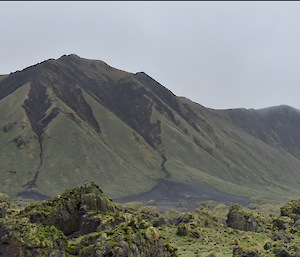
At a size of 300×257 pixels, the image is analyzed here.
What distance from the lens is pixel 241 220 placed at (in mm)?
43562

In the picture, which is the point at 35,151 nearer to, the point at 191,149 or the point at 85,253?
the point at 191,149

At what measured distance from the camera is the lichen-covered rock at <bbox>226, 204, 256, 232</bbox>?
42438mm

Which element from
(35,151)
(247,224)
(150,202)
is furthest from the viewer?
(35,151)

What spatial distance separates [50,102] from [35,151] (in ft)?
166

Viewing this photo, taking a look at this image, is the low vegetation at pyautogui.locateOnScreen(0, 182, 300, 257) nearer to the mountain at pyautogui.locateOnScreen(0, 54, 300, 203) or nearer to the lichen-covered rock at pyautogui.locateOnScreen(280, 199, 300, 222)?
the lichen-covered rock at pyautogui.locateOnScreen(280, 199, 300, 222)

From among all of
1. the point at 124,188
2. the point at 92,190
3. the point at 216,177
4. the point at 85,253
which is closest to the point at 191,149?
the point at 216,177

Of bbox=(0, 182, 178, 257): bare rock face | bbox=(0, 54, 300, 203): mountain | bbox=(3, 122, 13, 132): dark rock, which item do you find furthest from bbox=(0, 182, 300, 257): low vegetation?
bbox=(3, 122, 13, 132): dark rock

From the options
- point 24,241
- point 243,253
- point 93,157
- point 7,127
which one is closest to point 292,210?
point 243,253

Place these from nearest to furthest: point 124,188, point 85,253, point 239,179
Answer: point 85,253 → point 124,188 → point 239,179

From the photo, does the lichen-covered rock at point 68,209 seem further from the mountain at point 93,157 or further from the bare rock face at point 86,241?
the mountain at point 93,157

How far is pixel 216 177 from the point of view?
168 meters

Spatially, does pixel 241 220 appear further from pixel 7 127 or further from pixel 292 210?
pixel 7 127

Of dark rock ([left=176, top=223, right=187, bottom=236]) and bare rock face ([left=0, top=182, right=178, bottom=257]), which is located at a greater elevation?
bare rock face ([left=0, top=182, right=178, bottom=257])

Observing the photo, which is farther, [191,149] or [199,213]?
[191,149]
